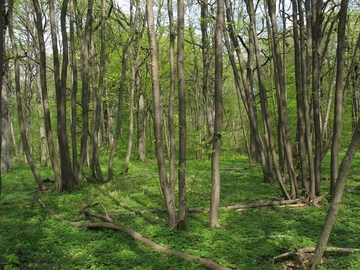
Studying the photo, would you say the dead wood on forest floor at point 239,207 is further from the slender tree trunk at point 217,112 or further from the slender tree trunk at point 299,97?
the slender tree trunk at point 217,112

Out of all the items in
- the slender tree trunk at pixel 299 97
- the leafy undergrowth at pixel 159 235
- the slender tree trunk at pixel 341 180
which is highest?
the slender tree trunk at pixel 299 97

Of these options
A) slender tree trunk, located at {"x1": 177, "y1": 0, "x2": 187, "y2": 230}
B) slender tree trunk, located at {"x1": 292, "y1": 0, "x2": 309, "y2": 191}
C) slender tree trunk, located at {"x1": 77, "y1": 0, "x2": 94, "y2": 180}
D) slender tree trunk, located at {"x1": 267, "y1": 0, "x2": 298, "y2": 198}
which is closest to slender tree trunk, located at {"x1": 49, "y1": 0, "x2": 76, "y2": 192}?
slender tree trunk, located at {"x1": 77, "y1": 0, "x2": 94, "y2": 180}

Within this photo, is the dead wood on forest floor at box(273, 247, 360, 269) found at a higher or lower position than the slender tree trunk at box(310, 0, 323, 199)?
lower

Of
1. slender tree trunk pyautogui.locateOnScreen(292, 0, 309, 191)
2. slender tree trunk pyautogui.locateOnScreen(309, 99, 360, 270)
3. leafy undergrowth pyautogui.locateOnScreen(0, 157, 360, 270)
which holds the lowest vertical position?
leafy undergrowth pyautogui.locateOnScreen(0, 157, 360, 270)

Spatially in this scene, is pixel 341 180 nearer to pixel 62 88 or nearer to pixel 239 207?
pixel 239 207

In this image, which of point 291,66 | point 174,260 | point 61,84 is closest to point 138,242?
point 174,260

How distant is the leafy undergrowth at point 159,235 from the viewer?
5.27m

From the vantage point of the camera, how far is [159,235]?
6438 mm

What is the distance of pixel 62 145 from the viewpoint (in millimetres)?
10461

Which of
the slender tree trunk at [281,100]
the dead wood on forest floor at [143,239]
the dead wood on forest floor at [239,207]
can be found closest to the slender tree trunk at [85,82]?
the dead wood on forest floor at [143,239]

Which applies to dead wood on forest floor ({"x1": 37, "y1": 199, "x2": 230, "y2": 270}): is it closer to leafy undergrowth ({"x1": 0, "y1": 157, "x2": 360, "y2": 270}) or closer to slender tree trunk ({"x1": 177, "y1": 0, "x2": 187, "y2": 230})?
leafy undergrowth ({"x1": 0, "y1": 157, "x2": 360, "y2": 270})

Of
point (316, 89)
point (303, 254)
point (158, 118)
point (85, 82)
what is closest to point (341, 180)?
point (303, 254)

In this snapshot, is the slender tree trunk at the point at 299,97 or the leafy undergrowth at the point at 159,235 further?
the slender tree trunk at the point at 299,97

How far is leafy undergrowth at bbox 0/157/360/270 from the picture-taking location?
527 cm
